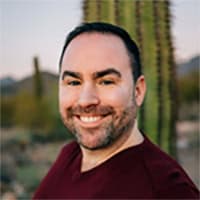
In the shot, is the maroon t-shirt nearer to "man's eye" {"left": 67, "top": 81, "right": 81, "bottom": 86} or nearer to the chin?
the chin

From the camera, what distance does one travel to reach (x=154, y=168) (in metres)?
1.00

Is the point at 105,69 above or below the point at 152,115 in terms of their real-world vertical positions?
above

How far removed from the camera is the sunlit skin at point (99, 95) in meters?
1.01

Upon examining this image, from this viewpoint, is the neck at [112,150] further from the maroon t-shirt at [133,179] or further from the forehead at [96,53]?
the forehead at [96,53]

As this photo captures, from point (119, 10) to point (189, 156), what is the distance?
960 mm

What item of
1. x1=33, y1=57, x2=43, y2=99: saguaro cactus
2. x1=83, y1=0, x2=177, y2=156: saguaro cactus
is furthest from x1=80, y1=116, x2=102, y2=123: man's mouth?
x1=33, y1=57, x2=43, y2=99: saguaro cactus

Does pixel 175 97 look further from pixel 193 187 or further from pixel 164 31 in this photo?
pixel 193 187

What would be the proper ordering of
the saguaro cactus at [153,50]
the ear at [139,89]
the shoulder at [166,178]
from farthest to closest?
1. the saguaro cactus at [153,50]
2. the ear at [139,89]
3. the shoulder at [166,178]

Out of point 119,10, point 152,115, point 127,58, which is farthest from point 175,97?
point 127,58

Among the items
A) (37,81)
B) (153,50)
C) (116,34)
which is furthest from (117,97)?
(37,81)

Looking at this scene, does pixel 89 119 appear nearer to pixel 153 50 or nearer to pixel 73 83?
pixel 73 83

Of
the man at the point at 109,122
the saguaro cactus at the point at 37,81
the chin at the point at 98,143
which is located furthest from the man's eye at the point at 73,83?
the saguaro cactus at the point at 37,81

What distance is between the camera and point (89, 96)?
1.00 m

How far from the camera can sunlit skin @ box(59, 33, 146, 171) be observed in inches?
39.8
